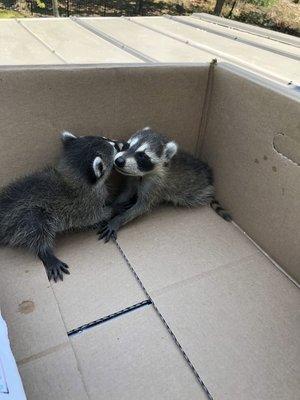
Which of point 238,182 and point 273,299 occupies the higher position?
point 238,182

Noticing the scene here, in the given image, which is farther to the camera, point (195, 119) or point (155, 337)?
point (195, 119)

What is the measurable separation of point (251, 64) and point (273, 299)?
1218mm

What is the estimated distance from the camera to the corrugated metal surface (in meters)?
1.97

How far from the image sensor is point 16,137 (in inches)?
65.7

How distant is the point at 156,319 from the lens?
146 centimetres

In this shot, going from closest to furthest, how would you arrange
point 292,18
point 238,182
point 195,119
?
point 238,182 → point 195,119 → point 292,18

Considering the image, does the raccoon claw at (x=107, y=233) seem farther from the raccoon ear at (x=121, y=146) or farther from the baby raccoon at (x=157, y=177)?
the raccoon ear at (x=121, y=146)

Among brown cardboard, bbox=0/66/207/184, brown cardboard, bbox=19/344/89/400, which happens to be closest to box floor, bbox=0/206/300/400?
brown cardboard, bbox=19/344/89/400

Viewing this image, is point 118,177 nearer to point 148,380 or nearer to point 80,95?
point 80,95

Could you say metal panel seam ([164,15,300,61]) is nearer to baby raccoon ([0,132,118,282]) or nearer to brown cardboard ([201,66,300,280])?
brown cardboard ([201,66,300,280])

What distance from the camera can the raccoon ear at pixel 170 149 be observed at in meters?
1.85

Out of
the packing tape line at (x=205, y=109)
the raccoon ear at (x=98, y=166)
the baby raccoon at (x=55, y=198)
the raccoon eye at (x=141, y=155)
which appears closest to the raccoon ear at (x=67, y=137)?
the baby raccoon at (x=55, y=198)

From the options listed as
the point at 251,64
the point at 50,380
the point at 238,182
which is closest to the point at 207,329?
the point at 50,380

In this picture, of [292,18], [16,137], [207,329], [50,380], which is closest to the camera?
[50,380]
